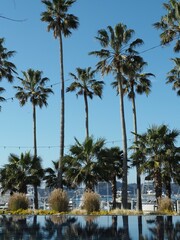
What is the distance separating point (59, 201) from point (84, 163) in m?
4.45

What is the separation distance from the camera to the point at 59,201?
2120cm

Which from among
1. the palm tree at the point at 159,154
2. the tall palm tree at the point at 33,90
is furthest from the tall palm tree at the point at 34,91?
the palm tree at the point at 159,154

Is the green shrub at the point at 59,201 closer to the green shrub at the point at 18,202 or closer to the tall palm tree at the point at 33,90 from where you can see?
the green shrub at the point at 18,202

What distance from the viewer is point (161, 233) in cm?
961

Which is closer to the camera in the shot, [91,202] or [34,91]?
[91,202]

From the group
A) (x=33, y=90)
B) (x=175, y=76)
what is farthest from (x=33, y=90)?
(x=175, y=76)

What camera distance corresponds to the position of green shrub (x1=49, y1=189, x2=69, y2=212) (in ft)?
69.4

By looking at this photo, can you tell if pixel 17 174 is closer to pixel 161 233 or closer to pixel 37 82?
pixel 37 82

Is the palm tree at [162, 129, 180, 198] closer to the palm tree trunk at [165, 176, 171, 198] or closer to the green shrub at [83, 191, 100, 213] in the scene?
the palm tree trunk at [165, 176, 171, 198]

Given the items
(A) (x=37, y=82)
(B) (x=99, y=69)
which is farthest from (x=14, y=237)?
(A) (x=37, y=82)

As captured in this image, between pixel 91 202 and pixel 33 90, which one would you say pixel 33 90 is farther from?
pixel 91 202

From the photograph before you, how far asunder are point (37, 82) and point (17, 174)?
13.2 meters

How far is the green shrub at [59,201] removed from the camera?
21.1 metres

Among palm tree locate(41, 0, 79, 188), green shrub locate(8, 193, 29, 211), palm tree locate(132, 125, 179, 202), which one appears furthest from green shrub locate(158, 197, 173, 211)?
palm tree locate(41, 0, 79, 188)
